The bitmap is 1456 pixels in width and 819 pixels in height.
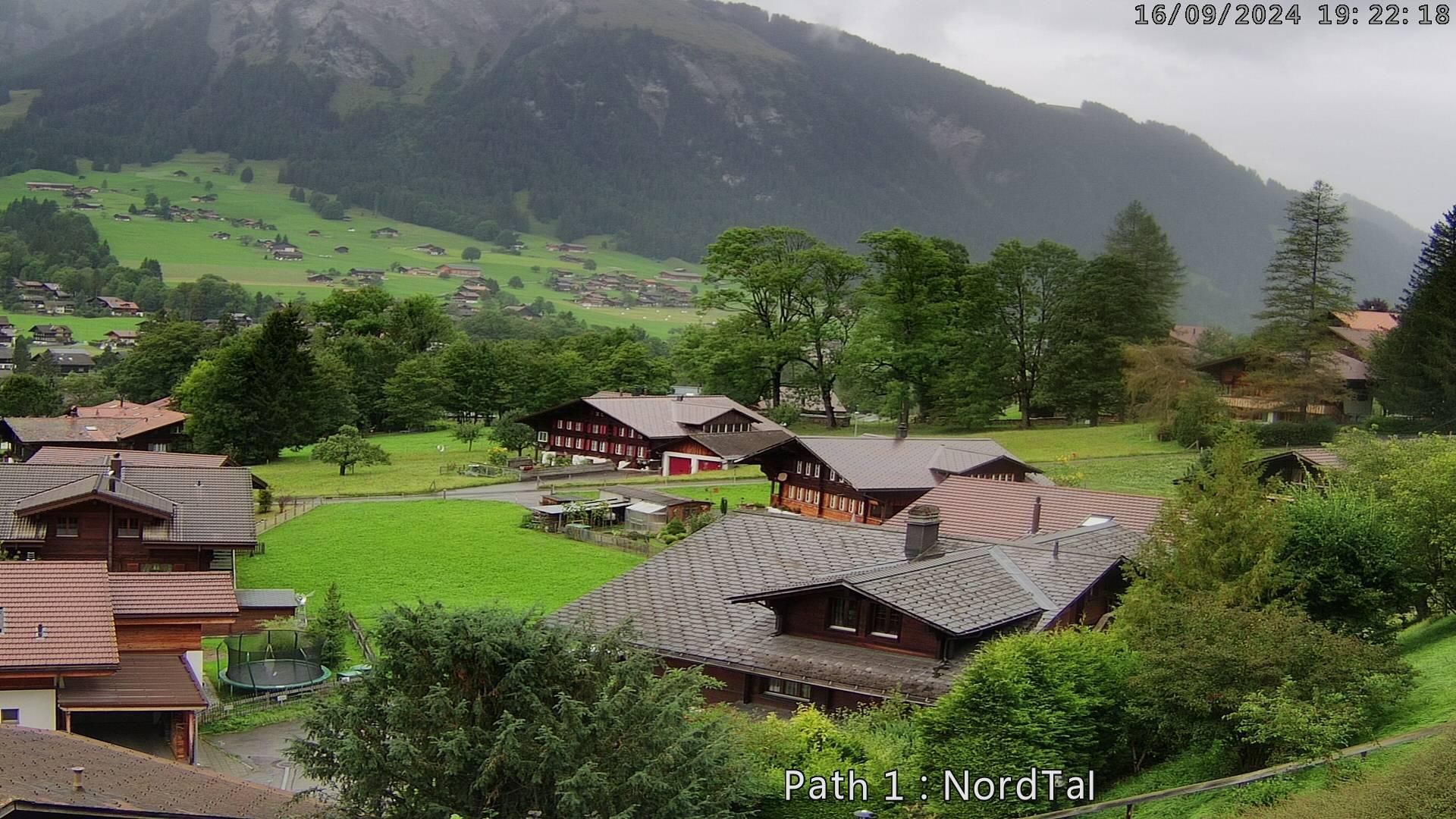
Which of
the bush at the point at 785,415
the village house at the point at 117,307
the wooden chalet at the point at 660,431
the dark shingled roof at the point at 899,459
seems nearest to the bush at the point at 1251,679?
the dark shingled roof at the point at 899,459

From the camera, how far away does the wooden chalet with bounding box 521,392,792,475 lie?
233 feet

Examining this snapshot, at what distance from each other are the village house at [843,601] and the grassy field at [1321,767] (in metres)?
3.61

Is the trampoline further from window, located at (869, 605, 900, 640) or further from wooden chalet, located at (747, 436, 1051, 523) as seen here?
wooden chalet, located at (747, 436, 1051, 523)

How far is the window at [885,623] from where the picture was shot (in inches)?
855

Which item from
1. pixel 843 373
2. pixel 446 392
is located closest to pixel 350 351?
pixel 446 392

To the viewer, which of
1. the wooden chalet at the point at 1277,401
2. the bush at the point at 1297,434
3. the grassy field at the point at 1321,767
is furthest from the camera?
the wooden chalet at the point at 1277,401

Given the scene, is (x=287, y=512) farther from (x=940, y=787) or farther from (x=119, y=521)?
(x=940, y=787)

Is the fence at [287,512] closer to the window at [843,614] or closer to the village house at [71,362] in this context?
the window at [843,614]

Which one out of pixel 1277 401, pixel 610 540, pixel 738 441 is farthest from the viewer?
pixel 738 441

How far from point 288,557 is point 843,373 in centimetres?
4015

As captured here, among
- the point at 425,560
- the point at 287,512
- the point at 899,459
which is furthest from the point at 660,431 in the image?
the point at 425,560

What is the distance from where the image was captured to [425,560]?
4522 cm

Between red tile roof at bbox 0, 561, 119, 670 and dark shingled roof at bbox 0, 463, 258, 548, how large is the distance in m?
11.9

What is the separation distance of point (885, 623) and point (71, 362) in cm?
13026
